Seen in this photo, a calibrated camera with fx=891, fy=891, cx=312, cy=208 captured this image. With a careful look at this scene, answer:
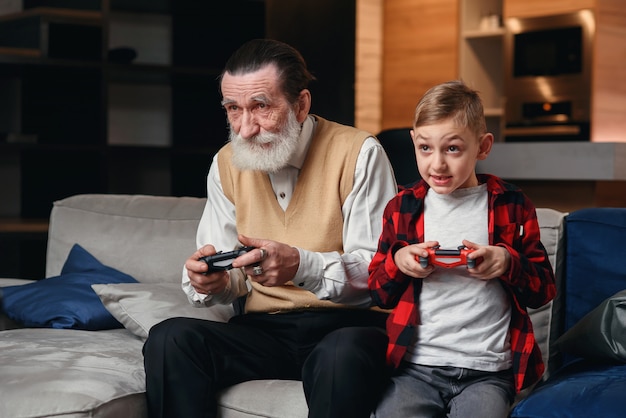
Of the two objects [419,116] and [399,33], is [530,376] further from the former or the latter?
[399,33]

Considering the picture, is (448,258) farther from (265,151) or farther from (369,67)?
(369,67)

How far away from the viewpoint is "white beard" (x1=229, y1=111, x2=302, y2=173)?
6.84 ft

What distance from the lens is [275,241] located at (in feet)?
6.57

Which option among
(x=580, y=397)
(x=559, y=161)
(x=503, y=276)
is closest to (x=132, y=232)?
(x=503, y=276)

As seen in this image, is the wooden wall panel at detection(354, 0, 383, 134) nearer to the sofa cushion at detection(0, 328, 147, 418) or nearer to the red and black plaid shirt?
the sofa cushion at detection(0, 328, 147, 418)

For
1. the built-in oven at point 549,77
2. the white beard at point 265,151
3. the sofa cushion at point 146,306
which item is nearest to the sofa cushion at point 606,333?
the white beard at point 265,151

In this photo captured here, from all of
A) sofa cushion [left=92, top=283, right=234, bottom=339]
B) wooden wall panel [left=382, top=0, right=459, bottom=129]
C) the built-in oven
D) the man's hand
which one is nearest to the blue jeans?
the man's hand

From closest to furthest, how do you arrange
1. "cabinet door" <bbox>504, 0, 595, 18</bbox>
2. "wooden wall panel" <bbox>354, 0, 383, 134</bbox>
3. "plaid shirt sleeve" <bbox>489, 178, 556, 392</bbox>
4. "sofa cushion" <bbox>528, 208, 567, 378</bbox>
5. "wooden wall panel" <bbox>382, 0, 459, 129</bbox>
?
"plaid shirt sleeve" <bbox>489, 178, 556, 392</bbox>
"sofa cushion" <bbox>528, 208, 567, 378</bbox>
"cabinet door" <bbox>504, 0, 595, 18</bbox>
"wooden wall panel" <bbox>382, 0, 459, 129</bbox>
"wooden wall panel" <bbox>354, 0, 383, 134</bbox>

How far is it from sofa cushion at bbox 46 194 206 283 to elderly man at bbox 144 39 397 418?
16.7 inches

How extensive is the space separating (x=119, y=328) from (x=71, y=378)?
631 millimetres

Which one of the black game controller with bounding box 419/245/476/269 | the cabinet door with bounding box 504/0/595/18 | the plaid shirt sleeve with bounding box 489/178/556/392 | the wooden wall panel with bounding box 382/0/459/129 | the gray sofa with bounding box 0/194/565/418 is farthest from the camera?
the wooden wall panel with bounding box 382/0/459/129

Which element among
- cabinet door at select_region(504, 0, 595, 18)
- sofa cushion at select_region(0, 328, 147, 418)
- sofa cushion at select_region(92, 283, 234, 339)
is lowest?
sofa cushion at select_region(0, 328, 147, 418)

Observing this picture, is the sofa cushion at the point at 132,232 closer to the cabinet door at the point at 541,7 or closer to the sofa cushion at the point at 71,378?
the sofa cushion at the point at 71,378

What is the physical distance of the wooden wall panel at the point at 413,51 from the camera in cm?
604
